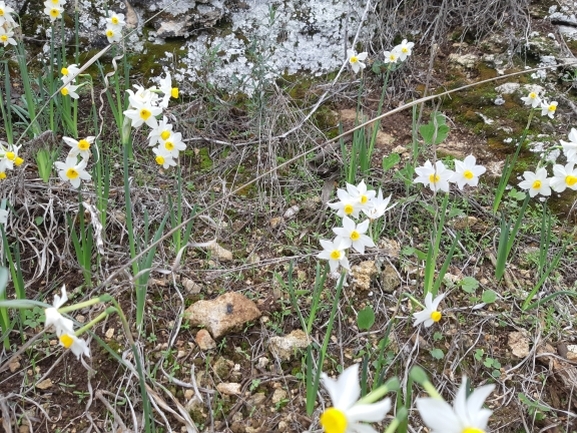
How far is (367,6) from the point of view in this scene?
9.77 feet

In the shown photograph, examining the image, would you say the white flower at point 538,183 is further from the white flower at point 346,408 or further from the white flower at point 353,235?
the white flower at point 346,408

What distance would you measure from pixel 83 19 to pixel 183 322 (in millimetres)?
2113

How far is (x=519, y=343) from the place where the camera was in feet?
5.66

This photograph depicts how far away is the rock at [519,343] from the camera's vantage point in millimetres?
1696

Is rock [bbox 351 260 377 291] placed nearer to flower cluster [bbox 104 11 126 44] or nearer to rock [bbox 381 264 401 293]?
rock [bbox 381 264 401 293]

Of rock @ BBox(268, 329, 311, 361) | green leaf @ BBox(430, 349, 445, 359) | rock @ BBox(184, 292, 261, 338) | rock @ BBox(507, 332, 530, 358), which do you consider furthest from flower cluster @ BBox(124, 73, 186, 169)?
rock @ BBox(507, 332, 530, 358)

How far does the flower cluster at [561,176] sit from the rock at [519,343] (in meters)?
0.53

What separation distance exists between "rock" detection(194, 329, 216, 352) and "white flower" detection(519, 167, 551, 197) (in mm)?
1269

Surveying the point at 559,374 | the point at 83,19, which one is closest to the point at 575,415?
the point at 559,374

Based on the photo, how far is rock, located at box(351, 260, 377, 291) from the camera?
1.88 m

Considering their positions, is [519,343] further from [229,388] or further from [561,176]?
[229,388]

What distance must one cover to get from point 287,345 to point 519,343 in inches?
31.9

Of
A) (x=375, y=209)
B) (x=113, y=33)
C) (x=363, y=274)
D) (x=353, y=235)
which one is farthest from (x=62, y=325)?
(x=113, y=33)

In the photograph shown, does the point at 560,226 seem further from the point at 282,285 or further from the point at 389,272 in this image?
the point at 282,285
